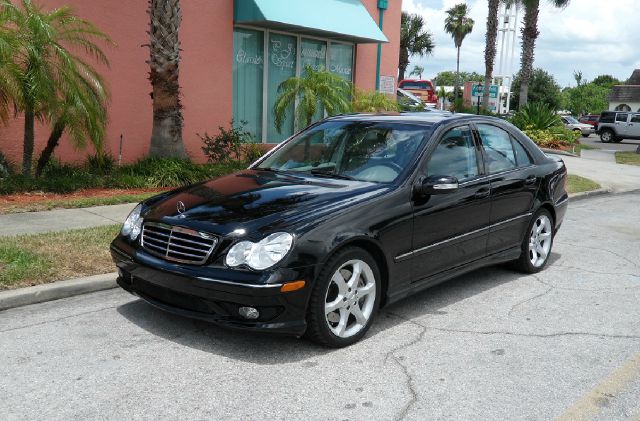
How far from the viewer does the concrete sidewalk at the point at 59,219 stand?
6910 millimetres

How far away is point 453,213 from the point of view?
509 cm

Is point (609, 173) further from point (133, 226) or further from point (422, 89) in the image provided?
point (422, 89)

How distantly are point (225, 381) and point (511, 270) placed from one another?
3796 mm

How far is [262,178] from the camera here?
16.9 ft

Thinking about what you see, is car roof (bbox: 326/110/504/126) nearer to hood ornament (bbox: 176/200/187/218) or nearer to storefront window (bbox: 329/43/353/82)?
hood ornament (bbox: 176/200/187/218)

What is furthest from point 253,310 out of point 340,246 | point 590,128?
point 590,128

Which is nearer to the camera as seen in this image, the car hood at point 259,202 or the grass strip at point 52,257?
the car hood at point 259,202

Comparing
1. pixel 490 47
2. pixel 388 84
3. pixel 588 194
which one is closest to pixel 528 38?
pixel 490 47

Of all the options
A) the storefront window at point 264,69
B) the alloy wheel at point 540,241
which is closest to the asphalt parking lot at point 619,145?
the storefront window at point 264,69

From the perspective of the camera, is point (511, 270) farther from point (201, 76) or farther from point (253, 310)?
point (201, 76)

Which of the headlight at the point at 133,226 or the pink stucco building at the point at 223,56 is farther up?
the pink stucco building at the point at 223,56

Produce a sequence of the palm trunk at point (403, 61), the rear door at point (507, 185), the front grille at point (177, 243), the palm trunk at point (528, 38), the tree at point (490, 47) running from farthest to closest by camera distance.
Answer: the palm trunk at point (403, 61) → the palm trunk at point (528, 38) → the tree at point (490, 47) → the rear door at point (507, 185) → the front grille at point (177, 243)

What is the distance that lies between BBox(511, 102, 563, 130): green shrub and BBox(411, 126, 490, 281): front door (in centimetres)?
1880

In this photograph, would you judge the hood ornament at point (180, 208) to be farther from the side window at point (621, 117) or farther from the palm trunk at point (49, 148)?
the side window at point (621, 117)
